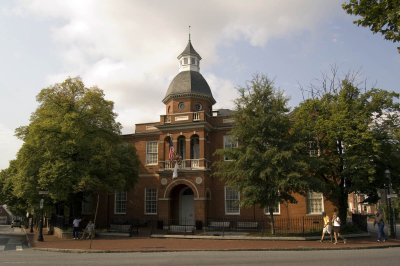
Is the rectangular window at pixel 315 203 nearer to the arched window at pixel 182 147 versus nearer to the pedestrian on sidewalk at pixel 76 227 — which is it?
the arched window at pixel 182 147

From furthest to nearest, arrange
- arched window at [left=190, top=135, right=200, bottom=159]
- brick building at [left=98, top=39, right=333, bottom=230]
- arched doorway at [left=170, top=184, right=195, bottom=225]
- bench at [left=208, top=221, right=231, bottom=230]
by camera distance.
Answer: arched window at [left=190, top=135, right=200, bottom=159], arched doorway at [left=170, top=184, right=195, bottom=225], brick building at [left=98, top=39, right=333, bottom=230], bench at [left=208, top=221, right=231, bottom=230]

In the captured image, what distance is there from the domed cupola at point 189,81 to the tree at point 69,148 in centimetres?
773

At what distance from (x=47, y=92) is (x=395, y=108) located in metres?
25.3

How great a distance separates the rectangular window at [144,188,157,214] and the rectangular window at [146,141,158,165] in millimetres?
2751

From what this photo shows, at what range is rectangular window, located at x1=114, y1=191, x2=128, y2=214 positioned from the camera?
32.1 meters

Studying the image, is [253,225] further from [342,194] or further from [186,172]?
[342,194]

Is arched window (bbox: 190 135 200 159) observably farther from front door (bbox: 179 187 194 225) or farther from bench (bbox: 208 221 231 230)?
bench (bbox: 208 221 231 230)

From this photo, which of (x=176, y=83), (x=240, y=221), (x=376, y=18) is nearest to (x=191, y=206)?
(x=240, y=221)

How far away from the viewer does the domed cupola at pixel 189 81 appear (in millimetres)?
31094

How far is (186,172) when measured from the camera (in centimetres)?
2747

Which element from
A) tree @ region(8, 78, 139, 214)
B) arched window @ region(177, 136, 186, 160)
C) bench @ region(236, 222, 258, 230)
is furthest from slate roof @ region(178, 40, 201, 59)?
bench @ region(236, 222, 258, 230)

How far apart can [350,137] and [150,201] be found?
1902cm

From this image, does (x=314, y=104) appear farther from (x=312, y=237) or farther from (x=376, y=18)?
(x=376, y=18)

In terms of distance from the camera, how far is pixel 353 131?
20781 mm
